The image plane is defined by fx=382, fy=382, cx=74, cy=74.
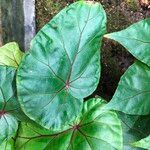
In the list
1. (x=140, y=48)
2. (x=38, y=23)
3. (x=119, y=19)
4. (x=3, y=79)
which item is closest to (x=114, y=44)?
(x=119, y=19)

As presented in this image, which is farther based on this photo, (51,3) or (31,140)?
(51,3)

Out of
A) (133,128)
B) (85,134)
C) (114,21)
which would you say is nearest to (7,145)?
(85,134)

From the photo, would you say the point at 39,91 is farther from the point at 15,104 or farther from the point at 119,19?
the point at 119,19

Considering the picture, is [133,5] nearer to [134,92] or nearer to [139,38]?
[139,38]

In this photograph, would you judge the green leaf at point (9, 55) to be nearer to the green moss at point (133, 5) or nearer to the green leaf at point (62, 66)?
the green leaf at point (62, 66)

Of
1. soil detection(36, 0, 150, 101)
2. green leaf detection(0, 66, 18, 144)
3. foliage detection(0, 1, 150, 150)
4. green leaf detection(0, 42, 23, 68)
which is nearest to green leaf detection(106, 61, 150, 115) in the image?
foliage detection(0, 1, 150, 150)
